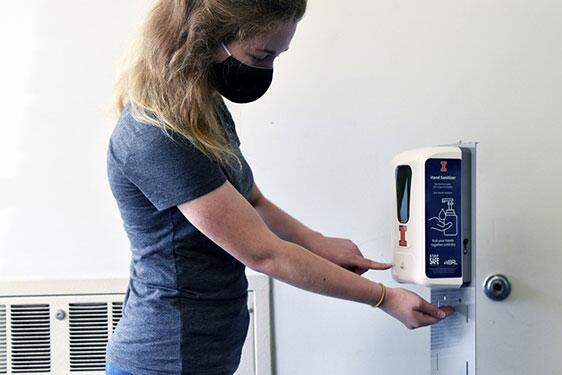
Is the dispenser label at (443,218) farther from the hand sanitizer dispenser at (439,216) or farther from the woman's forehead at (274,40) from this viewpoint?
the woman's forehead at (274,40)

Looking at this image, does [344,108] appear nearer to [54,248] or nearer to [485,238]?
[485,238]

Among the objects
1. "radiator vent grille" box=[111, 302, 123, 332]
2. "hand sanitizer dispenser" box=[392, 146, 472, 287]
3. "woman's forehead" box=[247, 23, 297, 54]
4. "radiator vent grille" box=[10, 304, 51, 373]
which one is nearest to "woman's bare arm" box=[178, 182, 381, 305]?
"hand sanitizer dispenser" box=[392, 146, 472, 287]

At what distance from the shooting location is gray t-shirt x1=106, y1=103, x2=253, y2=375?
0.96 metres

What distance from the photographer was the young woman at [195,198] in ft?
3.16

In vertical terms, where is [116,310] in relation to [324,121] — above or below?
below

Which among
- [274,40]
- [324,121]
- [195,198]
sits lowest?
[195,198]

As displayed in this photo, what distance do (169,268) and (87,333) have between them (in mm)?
577

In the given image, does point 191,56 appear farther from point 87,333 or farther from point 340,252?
point 87,333

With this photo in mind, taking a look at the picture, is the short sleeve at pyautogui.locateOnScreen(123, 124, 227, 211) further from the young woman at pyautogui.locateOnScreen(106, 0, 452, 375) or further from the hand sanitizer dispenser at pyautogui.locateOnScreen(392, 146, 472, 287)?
the hand sanitizer dispenser at pyautogui.locateOnScreen(392, 146, 472, 287)

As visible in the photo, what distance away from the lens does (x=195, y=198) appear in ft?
3.15

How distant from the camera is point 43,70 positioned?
4.78 feet

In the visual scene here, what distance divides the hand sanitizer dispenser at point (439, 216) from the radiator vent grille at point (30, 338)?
35.8 inches

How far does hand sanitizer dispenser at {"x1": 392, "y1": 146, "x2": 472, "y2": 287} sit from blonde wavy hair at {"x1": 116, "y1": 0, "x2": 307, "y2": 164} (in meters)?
0.37

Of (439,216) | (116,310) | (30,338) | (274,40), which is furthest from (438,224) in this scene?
(30,338)
